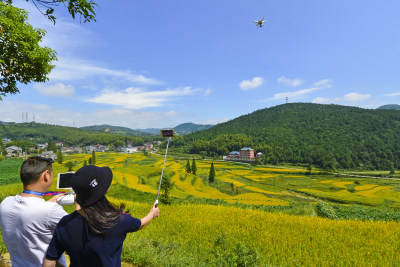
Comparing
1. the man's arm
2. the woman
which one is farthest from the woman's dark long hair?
the man's arm

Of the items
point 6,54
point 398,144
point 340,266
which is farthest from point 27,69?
point 398,144

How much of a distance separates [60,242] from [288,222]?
329 inches

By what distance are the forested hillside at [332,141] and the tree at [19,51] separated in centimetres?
11321

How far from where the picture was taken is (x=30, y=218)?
2072mm

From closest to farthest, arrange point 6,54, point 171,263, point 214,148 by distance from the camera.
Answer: point 171,263, point 6,54, point 214,148

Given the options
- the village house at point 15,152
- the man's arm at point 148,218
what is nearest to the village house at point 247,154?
the village house at point 15,152

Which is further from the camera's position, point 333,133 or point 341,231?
point 333,133

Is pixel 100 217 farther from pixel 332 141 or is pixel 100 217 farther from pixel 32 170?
pixel 332 141

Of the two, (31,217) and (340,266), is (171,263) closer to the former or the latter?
(31,217)

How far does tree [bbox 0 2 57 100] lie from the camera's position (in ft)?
14.4

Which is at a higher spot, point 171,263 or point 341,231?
point 171,263

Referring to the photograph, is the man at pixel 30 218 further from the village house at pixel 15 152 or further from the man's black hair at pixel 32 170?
the village house at pixel 15 152

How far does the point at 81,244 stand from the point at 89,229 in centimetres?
13

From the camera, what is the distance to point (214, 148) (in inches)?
5969
